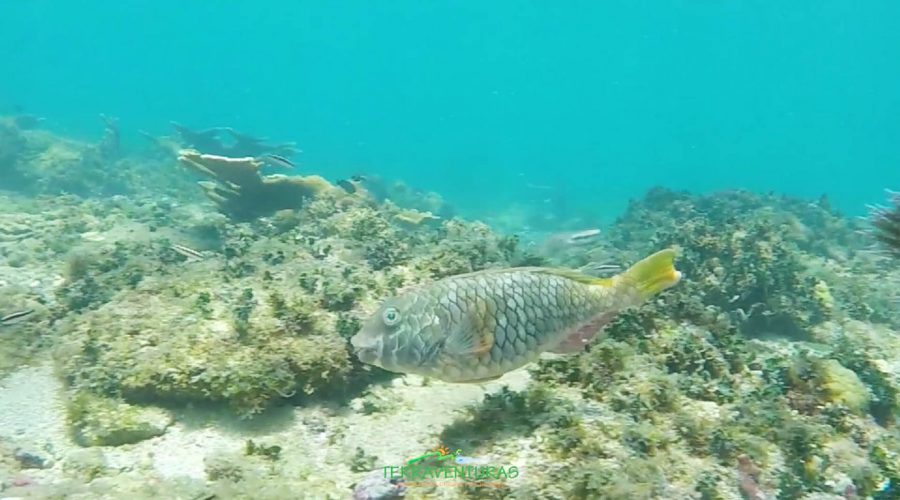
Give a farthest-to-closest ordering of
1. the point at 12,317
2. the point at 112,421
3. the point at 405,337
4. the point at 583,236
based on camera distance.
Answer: the point at 583,236
the point at 12,317
the point at 112,421
the point at 405,337

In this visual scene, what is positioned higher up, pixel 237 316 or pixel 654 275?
pixel 654 275

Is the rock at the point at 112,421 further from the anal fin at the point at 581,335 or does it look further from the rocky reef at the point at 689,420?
the anal fin at the point at 581,335

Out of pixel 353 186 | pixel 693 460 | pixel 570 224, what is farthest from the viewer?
pixel 570 224

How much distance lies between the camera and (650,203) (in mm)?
19016

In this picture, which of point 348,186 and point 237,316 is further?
point 348,186

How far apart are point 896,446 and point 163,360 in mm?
5835

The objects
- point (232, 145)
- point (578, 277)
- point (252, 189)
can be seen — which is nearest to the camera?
point (578, 277)

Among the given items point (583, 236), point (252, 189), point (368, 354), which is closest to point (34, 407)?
point (368, 354)

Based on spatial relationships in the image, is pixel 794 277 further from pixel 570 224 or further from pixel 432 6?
pixel 432 6

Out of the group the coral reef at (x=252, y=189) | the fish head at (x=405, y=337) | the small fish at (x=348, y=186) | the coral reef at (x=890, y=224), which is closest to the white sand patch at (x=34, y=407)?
the fish head at (x=405, y=337)

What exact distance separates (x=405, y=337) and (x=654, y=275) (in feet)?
5.90

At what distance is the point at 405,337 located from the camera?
147 inches

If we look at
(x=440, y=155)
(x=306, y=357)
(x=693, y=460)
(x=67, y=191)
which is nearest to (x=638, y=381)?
(x=693, y=460)

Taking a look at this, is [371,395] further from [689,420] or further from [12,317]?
[12,317]
